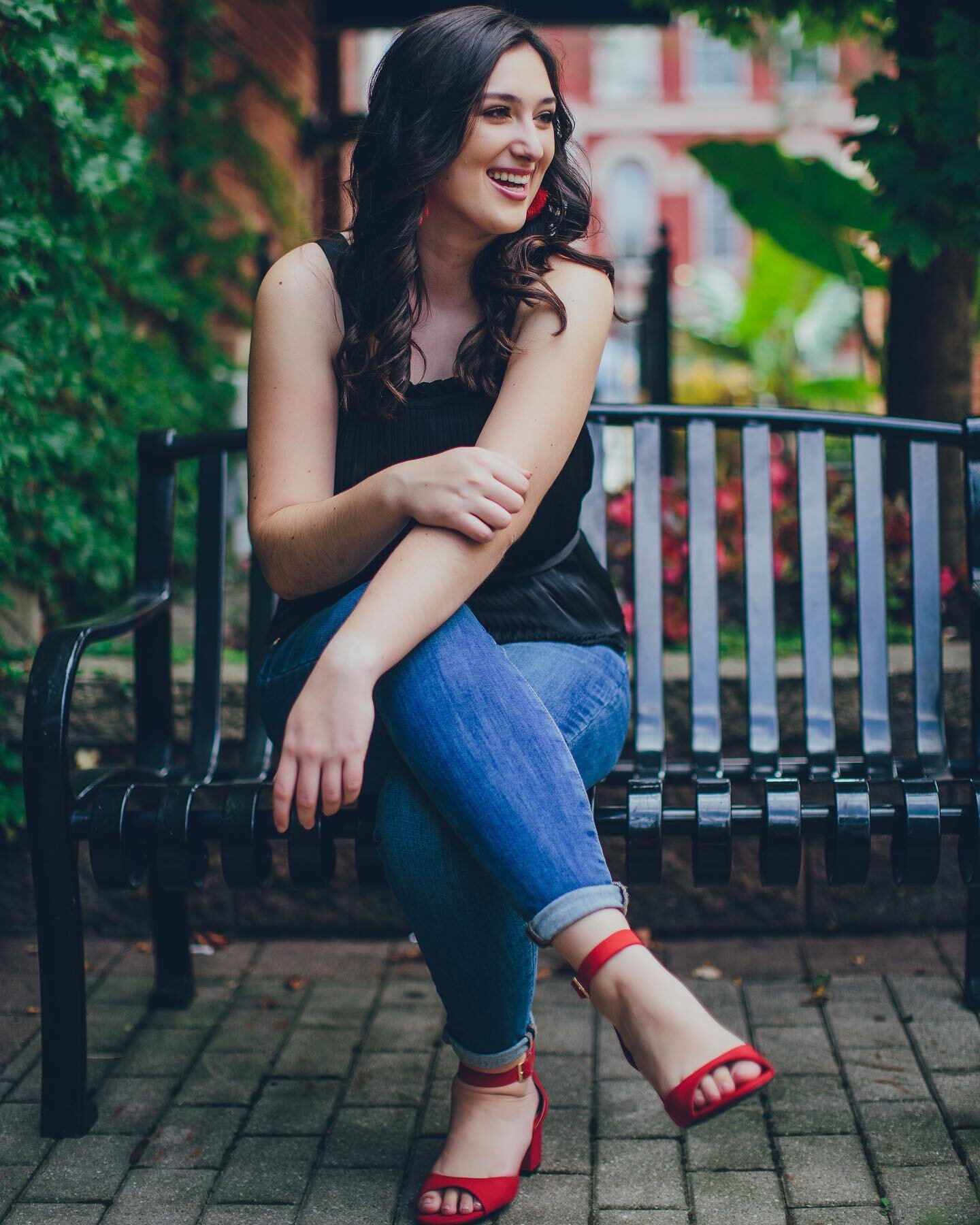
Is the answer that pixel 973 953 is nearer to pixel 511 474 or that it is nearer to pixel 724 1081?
pixel 724 1081

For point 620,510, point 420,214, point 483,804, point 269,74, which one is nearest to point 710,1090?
point 483,804

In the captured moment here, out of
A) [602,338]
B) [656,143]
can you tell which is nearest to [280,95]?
[602,338]

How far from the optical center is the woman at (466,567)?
5.77 feet

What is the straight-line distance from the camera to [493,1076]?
2004 millimetres

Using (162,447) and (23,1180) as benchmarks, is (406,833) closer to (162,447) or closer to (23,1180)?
(23,1180)

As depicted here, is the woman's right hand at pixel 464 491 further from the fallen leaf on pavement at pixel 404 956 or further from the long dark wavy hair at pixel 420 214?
the fallen leaf on pavement at pixel 404 956

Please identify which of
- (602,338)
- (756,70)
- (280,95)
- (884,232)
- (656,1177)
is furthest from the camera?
(756,70)

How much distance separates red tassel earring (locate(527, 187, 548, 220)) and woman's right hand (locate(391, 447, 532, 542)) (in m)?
0.60

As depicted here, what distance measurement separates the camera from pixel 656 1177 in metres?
2.04

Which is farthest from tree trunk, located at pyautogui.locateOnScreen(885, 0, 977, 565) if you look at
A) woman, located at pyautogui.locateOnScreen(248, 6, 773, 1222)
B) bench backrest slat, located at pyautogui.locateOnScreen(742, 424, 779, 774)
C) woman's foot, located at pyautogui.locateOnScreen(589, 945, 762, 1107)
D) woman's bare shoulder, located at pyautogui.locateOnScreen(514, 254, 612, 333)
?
woman's foot, located at pyautogui.locateOnScreen(589, 945, 762, 1107)

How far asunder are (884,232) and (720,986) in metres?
1.79

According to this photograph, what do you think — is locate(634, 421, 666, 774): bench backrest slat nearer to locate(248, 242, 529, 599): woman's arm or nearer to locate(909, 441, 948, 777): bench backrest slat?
locate(909, 441, 948, 777): bench backrest slat

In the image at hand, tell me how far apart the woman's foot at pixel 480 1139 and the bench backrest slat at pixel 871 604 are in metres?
0.98

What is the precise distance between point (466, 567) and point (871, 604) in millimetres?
1057
